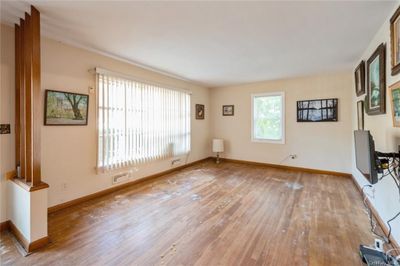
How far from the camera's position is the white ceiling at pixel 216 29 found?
192cm

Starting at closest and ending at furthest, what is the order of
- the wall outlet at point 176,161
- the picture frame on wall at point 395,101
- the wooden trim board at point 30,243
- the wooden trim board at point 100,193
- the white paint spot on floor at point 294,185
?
the picture frame on wall at point 395,101 → the wooden trim board at point 30,243 → the wooden trim board at point 100,193 → the white paint spot on floor at point 294,185 → the wall outlet at point 176,161

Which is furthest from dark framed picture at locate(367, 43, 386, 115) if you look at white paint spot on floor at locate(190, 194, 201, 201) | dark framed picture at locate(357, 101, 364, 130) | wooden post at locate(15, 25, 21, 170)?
wooden post at locate(15, 25, 21, 170)

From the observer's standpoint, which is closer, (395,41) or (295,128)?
(395,41)

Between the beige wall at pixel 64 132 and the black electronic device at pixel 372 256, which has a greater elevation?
the beige wall at pixel 64 132

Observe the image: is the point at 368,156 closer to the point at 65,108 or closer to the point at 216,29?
the point at 216,29

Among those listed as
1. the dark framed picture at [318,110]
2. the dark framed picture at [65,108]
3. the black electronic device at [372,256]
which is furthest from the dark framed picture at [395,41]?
the dark framed picture at [65,108]

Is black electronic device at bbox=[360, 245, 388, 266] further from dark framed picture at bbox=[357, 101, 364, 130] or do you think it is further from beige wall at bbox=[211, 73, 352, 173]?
beige wall at bbox=[211, 73, 352, 173]

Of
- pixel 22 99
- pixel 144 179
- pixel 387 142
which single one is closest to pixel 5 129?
pixel 22 99

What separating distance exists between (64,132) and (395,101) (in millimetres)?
4017

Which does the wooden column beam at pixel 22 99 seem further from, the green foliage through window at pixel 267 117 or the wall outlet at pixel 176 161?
the green foliage through window at pixel 267 117

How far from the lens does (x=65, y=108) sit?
2775 millimetres

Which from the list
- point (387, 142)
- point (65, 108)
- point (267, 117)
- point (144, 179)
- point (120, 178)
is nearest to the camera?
point (387, 142)

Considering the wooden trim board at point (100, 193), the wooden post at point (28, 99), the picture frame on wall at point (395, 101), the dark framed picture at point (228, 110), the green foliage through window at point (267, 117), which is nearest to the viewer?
the picture frame on wall at point (395, 101)

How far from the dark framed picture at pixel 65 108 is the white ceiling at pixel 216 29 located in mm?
783
